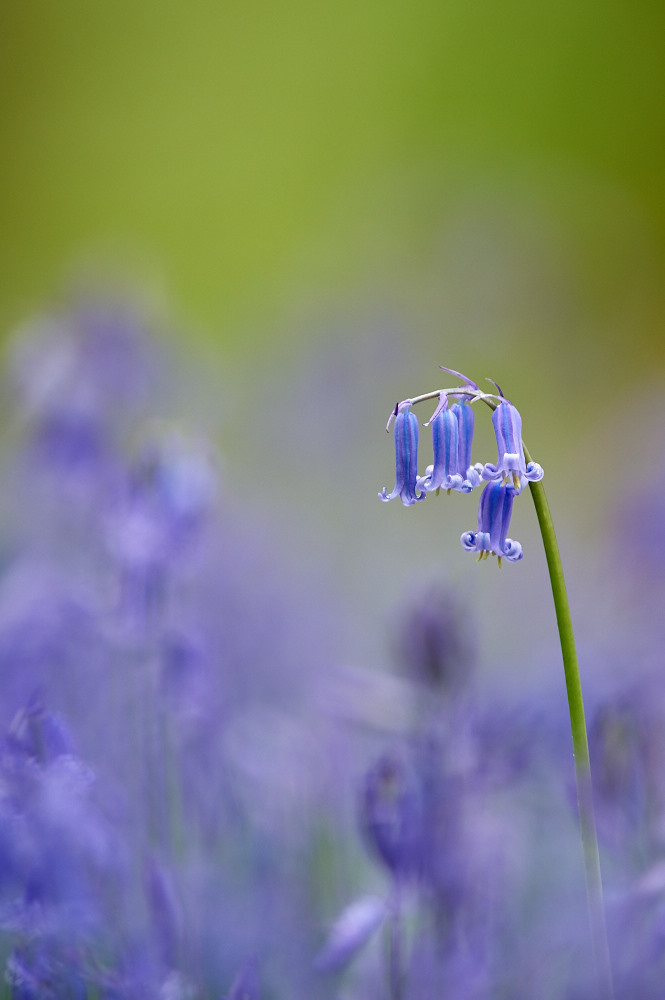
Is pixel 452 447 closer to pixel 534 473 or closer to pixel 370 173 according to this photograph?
pixel 534 473

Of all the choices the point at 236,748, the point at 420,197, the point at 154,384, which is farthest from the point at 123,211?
the point at 236,748

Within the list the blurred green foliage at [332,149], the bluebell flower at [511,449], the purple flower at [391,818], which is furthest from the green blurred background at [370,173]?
the bluebell flower at [511,449]

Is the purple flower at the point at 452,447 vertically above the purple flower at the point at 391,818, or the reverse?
the purple flower at the point at 452,447

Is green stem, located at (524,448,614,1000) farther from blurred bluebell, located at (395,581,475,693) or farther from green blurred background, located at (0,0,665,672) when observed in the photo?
green blurred background, located at (0,0,665,672)

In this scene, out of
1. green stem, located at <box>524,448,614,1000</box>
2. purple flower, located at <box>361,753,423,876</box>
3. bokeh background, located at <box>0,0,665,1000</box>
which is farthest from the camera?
bokeh background, located at <box>0,0,665,1000</box>

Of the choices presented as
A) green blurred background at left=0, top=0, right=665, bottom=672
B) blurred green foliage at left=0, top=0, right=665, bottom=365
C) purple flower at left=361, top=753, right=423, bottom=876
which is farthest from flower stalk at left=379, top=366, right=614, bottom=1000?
blurred green foliage at left=0, top=0, right=665, bottom=365

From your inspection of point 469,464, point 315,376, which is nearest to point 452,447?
point 469,464

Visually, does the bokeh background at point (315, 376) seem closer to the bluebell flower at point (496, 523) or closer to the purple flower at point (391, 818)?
the purple flower at point (391, 818)
